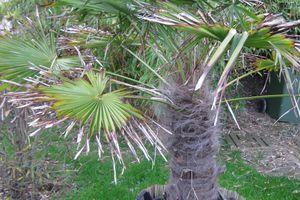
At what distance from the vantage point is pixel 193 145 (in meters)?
2.97

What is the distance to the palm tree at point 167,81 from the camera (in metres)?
2.32

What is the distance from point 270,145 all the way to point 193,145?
10.9 ft

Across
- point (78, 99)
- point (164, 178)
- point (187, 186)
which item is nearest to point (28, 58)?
point (78, 99)

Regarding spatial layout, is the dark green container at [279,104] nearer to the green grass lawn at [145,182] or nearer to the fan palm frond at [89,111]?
the green grass lawn at [145,182]

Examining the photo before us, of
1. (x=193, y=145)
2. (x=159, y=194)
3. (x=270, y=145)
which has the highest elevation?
(x=193, y=145)

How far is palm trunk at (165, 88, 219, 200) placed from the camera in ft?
9.66

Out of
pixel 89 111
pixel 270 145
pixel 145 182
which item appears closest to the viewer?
pixel 89 111

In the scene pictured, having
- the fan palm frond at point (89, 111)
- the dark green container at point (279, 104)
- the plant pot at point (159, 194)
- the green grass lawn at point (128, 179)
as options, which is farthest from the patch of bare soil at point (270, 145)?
the fan palm frond at point (89, 111)

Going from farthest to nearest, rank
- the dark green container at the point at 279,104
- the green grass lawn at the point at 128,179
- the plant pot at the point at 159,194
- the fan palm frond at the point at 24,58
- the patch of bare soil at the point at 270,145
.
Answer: the dark green container at the point at 279,104, the patch of bare soil at the point at 270,145, the green grass lawn at the point at 128,179, the plant pot at the point at 159,194, the fan palm frond at the point at 24,58

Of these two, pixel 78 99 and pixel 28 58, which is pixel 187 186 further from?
pixel 28 58

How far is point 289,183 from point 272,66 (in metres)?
1.99

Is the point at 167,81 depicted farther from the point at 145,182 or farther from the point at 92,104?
the point at 145,182

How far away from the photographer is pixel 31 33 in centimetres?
317

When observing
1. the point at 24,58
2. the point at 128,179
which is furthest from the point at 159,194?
the point at 24,58
